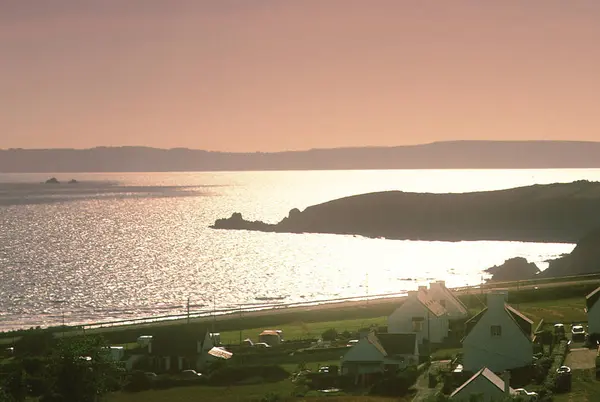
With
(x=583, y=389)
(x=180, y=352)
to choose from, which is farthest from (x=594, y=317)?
(x=180, y=352)

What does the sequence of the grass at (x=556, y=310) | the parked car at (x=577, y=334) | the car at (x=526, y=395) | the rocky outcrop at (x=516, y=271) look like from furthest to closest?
1. the rocky outcrop at (x=516, y=271)
2. the grass at (x=556, y=310)
3. the parked car at (x=577, y=334)
4. the car at (x=526, y=395)

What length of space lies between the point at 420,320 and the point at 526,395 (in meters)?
29.1

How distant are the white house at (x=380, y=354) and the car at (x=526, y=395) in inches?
627

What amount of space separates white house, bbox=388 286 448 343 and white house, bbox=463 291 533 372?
50.6 feet

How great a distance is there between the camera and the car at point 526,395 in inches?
1695

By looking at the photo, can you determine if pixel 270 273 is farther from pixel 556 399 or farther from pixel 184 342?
pixel 556 399

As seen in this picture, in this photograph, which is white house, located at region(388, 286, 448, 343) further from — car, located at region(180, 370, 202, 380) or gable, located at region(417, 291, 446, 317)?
car, located at region(180, 370, 202, 380)

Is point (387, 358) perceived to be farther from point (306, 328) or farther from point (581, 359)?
point (306, 328)

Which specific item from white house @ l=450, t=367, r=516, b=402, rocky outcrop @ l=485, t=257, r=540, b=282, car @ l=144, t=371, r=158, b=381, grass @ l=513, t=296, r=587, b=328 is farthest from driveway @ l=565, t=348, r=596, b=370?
rocky outcrop @ l=485, t=257, r=540, b=282

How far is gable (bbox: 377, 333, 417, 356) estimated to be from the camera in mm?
64562

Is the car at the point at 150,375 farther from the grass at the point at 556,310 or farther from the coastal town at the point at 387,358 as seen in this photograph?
the grass at the point at 556,310

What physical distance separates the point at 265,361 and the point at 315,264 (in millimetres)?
110006

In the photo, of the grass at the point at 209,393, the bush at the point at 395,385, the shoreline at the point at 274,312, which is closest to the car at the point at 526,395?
the bush at the point at 395,385

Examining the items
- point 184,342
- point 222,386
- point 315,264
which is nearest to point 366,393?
point 222,386
